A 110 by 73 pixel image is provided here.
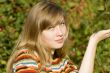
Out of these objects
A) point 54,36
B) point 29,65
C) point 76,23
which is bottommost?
point 76,23

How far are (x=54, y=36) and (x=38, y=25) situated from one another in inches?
5.5

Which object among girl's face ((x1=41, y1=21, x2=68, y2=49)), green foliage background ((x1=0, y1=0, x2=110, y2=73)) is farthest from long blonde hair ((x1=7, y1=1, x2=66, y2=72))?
green foliage background ((x1=0, y1=0, x2=110, y2=73))

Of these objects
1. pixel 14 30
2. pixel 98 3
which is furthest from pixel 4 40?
pixel 98 3

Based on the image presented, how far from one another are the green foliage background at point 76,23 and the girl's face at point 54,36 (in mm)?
1912

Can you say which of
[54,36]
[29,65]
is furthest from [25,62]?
[54,36]

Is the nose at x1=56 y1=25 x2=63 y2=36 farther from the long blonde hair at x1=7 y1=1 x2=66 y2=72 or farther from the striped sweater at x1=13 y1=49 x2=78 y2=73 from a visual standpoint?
the striped sweater at x1=13 y1=49 x2=78 y2=73

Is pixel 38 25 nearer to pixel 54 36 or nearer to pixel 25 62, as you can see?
pixel 54 36

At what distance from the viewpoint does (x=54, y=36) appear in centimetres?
319

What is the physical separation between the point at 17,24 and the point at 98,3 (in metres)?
1.14

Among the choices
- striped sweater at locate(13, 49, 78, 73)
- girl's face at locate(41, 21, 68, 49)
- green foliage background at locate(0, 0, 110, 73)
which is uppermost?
girl's face at locate(41, 21, 68, 49)

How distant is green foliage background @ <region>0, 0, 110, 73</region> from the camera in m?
5.15

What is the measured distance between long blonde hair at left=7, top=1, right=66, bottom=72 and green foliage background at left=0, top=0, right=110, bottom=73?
1833 mm

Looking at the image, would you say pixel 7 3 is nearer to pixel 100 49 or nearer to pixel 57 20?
pixel 100 49

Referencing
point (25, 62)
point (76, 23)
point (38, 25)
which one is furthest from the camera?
point (76, 23)
